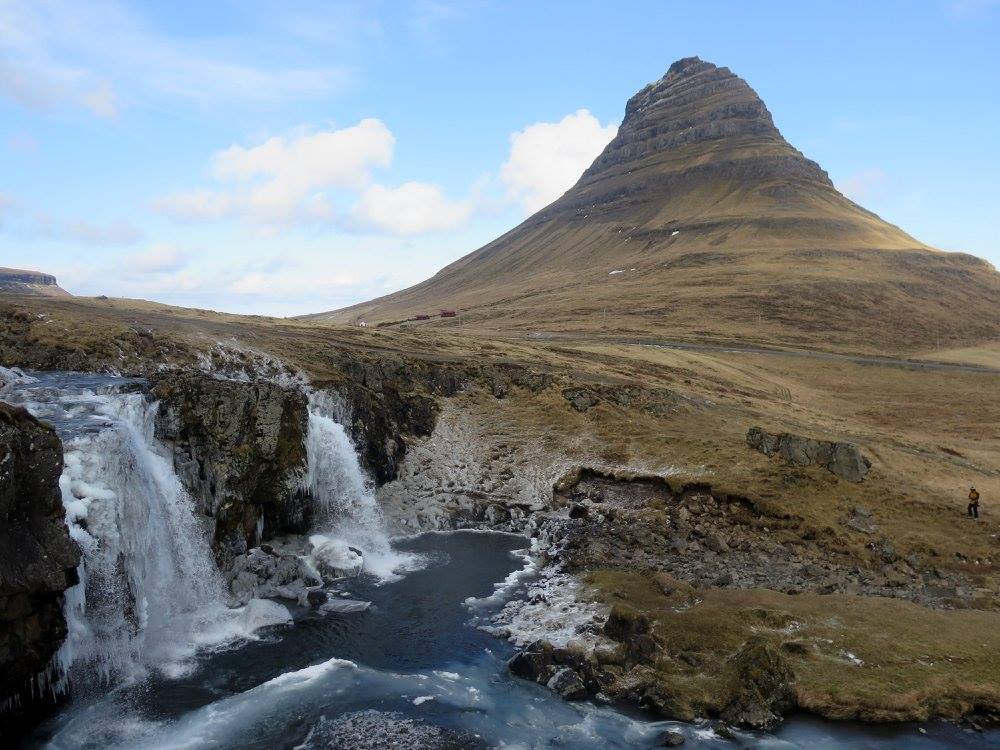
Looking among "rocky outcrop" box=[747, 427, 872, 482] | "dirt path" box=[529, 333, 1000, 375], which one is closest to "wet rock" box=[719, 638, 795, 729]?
"rocky outcrop" box=[747, 427, 872, 482]

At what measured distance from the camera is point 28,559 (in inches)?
742

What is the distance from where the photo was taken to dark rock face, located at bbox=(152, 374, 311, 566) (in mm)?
30469

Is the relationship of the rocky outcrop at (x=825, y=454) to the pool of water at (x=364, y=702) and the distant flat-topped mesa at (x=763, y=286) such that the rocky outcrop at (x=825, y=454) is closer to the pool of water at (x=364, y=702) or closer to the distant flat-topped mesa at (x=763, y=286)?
the pool of water at (x=364, y=702)

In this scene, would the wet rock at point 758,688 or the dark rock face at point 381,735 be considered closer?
the dark rock face at point 381,735

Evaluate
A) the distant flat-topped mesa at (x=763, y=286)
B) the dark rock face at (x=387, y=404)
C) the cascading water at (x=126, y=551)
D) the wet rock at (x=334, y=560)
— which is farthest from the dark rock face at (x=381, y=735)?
the distant flat-topped mesa at (x=763, y=286)

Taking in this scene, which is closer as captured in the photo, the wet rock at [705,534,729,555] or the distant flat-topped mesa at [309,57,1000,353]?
the wet rock at [705,534,729,555]

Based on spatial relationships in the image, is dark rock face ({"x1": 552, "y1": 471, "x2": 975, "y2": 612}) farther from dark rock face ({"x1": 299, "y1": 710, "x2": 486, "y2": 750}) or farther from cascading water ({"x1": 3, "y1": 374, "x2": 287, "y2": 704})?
cascading water ({"x1": 3, "y1": 374, "x2": 287, "y2": 704})

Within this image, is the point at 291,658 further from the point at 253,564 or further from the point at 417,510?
the point at 417,510

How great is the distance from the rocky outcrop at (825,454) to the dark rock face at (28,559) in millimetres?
35161

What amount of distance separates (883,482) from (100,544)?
122 feet

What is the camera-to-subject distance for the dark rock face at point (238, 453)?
100.0ft

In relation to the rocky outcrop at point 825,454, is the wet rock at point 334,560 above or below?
below

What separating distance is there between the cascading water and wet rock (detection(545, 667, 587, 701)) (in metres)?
10.7

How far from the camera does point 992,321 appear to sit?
5084 inches
